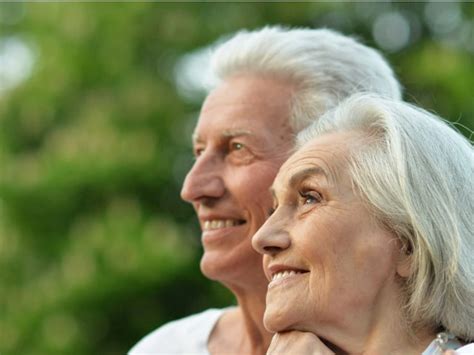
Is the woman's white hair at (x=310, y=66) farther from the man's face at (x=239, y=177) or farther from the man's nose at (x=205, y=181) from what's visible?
the man's nose at (x=205, y=181)

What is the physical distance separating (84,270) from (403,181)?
6262 millimetres

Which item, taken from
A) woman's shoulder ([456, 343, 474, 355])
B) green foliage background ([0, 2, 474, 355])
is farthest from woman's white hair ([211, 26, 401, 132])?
green foliage background ([0, 2, 474, 355])

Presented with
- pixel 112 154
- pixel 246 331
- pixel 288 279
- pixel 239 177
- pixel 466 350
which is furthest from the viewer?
pixel 112 154

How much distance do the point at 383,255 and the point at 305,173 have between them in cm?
33

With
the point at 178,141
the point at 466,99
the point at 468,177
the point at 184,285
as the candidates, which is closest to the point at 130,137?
the point at 178,141

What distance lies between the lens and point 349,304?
270cm

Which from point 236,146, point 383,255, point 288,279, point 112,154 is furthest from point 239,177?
point 112,154

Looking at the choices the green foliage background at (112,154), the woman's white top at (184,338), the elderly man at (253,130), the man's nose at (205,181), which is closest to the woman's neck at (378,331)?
the elderly man at (253,130)

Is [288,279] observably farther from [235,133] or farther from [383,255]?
[235,133]

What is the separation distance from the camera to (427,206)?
2.69 m

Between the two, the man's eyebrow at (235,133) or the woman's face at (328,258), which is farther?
the man's eyebrow at (235,133)

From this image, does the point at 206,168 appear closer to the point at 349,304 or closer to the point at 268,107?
the point at 268,107

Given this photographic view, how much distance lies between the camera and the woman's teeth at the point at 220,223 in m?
3.60

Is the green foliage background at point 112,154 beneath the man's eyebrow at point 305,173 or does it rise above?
Result: beneath
